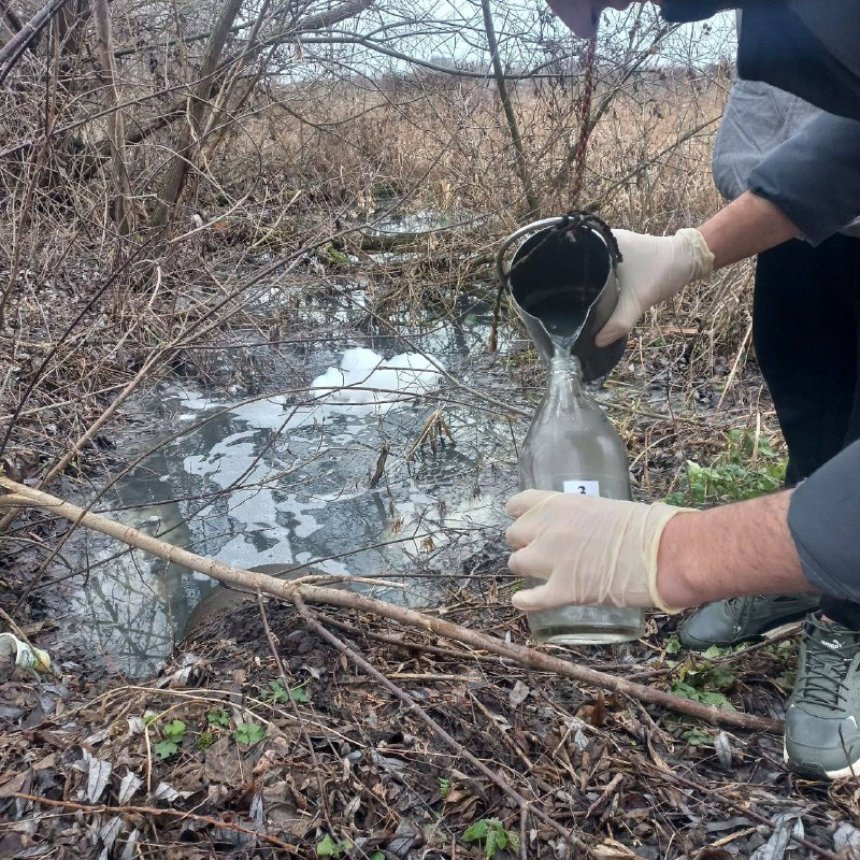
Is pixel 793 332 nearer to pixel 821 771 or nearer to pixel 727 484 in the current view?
pixel 727 484

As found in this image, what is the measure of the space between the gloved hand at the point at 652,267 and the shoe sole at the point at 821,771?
111 centimetres

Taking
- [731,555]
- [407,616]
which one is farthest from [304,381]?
[731,555]

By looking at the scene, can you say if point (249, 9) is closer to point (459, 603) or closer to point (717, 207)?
point (717, 207)

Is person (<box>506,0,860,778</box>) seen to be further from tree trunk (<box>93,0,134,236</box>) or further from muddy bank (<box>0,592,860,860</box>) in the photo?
tree trunk (<box>93,0,134,236</box>)

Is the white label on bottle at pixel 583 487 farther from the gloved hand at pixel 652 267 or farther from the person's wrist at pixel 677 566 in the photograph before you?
the gloved hand at pixel 652 267

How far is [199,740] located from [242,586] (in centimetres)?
54

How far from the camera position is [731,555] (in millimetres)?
1345

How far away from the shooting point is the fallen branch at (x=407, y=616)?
2.07 meters

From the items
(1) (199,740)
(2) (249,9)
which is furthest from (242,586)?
(2) (249,9)

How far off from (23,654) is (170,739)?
2.45ft

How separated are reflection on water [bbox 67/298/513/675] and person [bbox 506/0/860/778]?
3.25ft

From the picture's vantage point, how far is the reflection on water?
9.68 ft

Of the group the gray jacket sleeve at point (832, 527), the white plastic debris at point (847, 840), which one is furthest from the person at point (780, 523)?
the white plastic debris at point (847, 840)

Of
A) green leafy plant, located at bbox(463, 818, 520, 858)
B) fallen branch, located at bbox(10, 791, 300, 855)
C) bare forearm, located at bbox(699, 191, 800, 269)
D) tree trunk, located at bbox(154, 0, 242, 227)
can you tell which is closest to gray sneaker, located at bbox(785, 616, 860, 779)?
green leafy plant, located at bbox(463, 818, 520, 858)
